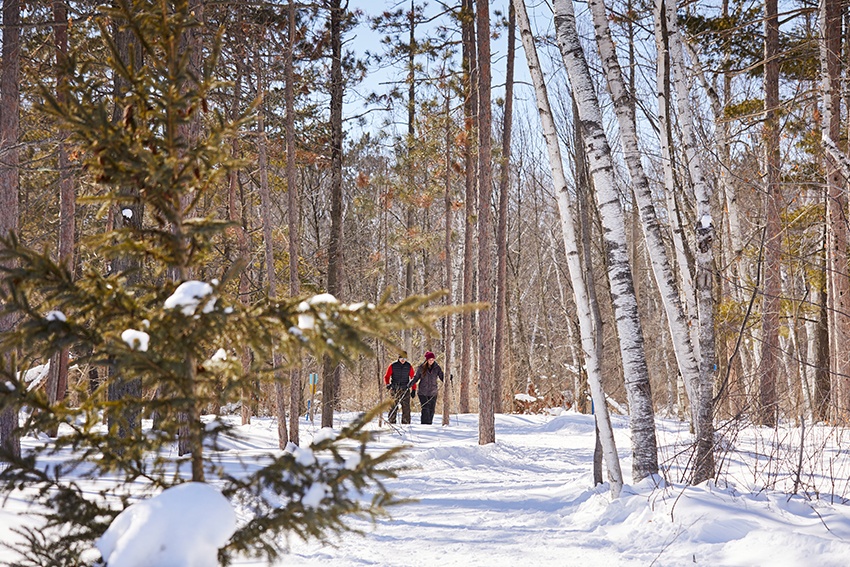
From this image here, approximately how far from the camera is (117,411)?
8.43 feet

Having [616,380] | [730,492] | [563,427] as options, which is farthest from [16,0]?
[616,380]

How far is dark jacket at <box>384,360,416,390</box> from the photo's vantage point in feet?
50.5

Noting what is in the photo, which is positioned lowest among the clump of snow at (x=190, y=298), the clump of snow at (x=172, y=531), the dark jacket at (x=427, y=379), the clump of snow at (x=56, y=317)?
the dark jacket at (x=427, y=379)

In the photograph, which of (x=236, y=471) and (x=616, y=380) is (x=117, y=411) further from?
(x=616, y=380)

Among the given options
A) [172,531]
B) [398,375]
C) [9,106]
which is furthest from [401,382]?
[172,531]

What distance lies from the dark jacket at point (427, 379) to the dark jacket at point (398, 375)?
8.8 inches

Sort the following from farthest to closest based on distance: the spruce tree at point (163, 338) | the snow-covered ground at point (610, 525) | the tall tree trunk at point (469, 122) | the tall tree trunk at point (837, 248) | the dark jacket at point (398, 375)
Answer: the dark jacket at point (398, 375) → the tall tree trunk at point (469, 122) → the tall tree trunk at point (837, 248) → the snow-covered ground at point (610, 525) → the spruce tree at point (163, 338)

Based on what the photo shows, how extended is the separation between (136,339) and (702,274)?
5840 millimetres

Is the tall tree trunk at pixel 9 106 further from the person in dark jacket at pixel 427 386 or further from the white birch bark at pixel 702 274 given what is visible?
the person in dark jacket at pixel 427 386

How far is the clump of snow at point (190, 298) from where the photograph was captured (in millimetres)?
2592

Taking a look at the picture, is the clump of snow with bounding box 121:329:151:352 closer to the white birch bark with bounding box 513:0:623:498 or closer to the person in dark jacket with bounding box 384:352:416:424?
the white birch bark with bounding box 513:0:623:498

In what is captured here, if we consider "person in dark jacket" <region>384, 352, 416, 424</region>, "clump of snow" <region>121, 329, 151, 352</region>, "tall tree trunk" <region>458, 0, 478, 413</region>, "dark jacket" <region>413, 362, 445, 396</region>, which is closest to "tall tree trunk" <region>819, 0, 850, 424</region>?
"tall tree trunk" <region>458, 0, 478, 413</region>

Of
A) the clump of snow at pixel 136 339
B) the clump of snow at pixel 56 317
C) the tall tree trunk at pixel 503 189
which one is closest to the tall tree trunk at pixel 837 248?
the tall tree trunk at pixel 503 189

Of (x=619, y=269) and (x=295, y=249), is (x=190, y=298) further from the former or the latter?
(x=295, y=249)
